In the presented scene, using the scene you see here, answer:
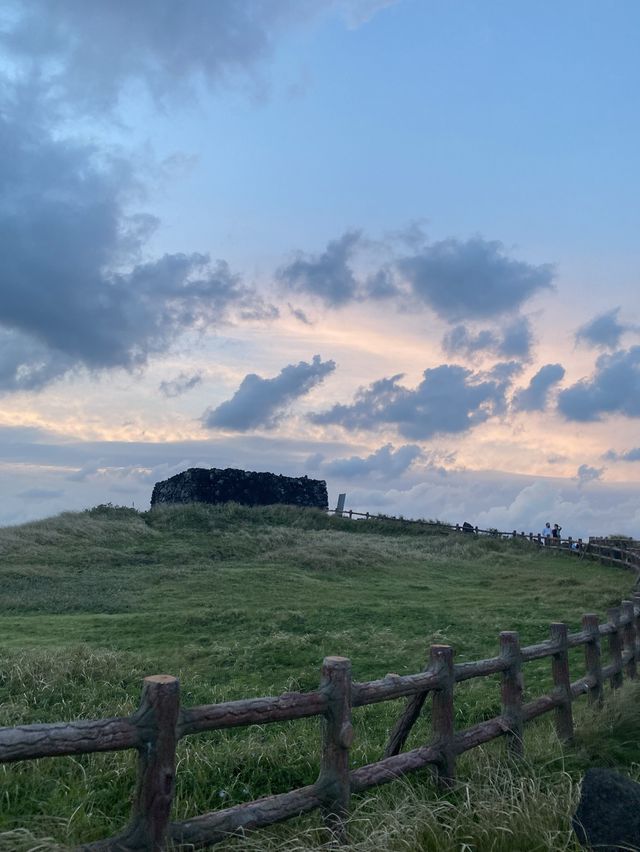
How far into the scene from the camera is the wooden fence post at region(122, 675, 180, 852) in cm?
430

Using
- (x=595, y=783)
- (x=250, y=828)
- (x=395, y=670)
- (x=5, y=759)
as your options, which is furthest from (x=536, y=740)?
(x=5, y=759)

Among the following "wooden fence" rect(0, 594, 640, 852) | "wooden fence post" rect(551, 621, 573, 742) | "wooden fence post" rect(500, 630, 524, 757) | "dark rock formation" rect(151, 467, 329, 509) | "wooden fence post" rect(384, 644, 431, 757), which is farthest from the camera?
"dark rock formation" rect(151, 467, 329, 509)

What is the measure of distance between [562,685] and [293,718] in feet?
14.0

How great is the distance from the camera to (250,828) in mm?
4773

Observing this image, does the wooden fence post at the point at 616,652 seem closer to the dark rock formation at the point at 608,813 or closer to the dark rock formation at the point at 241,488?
the dark rock formation at the point at 608,813

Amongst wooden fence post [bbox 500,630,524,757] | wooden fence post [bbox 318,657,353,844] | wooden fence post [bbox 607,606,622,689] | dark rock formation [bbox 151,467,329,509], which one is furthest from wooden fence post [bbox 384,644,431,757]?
dark rock formation [bbox 151,467,329,509]

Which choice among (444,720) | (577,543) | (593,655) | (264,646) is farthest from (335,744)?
(577,543)

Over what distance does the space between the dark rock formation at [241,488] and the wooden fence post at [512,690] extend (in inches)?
1803

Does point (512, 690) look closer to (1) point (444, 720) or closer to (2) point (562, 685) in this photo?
(1) point (444, 720)

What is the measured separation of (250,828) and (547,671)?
8.96 m

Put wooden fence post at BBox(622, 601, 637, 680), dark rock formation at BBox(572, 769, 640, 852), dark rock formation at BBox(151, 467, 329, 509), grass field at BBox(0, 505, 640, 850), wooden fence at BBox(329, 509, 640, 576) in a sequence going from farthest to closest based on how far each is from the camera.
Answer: dark rock formation at BBox(151, 467, 329, 509)
wooden fence at BBox(329, 509, 640, 576)
wooden fence post at BBox(622, 601, 637, 680)
grass field at BBox(0, 505, 640, 850)
dark rock formation at BBox(572, 769, 640, 852)

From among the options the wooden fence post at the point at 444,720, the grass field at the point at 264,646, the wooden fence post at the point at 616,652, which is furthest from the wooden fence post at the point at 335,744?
the wooden fence post at the point at 616,652

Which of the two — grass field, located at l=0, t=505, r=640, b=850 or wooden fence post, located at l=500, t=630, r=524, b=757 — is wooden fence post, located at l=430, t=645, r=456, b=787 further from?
wooden fence post, located at l=500, t=630, r=524, b=757

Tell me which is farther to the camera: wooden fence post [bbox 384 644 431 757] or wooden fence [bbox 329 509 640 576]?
wooden fence [bbox 329 509 640 576]
